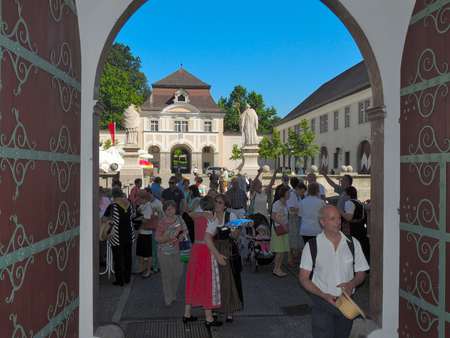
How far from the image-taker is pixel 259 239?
9.04m

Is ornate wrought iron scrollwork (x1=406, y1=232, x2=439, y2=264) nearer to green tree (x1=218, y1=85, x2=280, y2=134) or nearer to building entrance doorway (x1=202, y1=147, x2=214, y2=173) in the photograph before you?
building entrance doorway (x1=202, y1=147, x2=214, y2=173)

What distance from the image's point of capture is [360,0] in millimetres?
5047

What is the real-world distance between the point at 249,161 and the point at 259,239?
37.2 feet

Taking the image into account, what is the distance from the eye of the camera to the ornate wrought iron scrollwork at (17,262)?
8.90ft

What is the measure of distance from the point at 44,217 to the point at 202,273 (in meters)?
2.77

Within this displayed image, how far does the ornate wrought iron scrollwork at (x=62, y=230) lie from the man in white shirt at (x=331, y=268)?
206 centimetres

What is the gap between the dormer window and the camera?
60594 millimetres

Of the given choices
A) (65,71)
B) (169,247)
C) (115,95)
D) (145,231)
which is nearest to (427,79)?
(65,71)

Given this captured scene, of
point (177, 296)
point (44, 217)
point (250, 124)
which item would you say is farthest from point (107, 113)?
point (44, 217)

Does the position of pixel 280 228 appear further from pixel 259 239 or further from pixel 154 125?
pixel 154 125

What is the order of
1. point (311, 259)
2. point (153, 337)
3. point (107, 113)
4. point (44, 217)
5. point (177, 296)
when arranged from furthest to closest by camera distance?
point (107, 113), point (177, 296), point (153, 337), point (311, 259), point (44, 217)

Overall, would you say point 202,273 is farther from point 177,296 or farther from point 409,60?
point 409,60

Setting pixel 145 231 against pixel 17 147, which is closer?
pixel 17 147

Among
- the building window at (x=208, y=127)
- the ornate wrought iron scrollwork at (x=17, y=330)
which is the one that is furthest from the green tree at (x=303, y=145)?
the ornate wrought iron scrollwork at (x=17, y=330)
